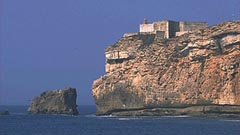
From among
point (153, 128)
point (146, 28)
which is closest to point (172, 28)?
point (146, 28)

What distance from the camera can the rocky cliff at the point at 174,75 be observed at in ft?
267

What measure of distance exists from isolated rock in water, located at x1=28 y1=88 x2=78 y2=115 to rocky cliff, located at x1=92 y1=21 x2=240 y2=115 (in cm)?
1162

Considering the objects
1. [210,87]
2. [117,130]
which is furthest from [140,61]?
[117,130]

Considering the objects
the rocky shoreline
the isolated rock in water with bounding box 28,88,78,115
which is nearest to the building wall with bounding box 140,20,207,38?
the rocky shoreline

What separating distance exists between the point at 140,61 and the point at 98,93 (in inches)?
279

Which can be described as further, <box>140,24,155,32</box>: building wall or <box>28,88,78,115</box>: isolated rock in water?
<box>28,88,78,115</box>: isolated rock in water

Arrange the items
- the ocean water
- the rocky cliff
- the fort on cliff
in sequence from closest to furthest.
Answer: the ocean water, the rocky cliff, the fort on cliff

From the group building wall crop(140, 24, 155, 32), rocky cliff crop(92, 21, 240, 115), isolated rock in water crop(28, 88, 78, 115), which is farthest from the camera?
isolated rock in water crop(28, 88, 78, 115)

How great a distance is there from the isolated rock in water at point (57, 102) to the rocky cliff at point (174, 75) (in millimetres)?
11622

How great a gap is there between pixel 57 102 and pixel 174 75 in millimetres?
25536

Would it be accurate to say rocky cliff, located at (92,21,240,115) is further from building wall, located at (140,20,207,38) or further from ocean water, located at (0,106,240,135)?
ocean water, located at (0,106,240,135)

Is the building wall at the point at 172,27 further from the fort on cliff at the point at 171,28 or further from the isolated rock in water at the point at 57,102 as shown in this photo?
the isolated rock in water at the point at 57,102

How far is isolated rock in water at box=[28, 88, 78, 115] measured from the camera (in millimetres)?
104062

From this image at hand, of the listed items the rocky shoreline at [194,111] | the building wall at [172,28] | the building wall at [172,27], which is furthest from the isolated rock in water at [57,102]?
the building wall at [172,28]
